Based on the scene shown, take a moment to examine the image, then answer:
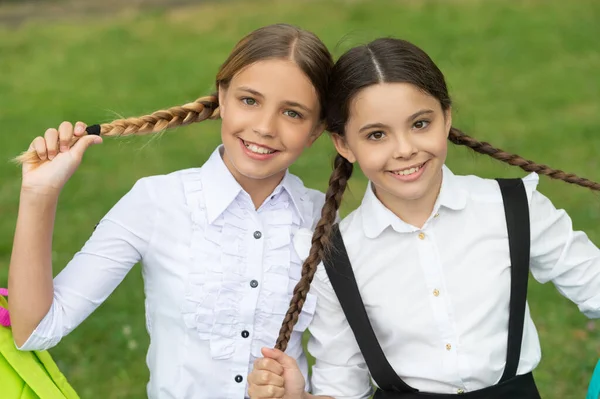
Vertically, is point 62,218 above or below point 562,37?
below

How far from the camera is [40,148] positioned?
92.0 inches

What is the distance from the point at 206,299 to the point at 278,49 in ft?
2.26

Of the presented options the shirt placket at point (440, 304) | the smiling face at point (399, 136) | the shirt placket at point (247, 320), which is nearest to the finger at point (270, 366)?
the shirt placket at point (247, 320)

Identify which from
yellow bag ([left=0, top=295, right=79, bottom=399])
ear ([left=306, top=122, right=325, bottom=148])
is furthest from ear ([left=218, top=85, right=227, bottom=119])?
yellow bag ([left=0, top=295, right=79, bottom=399])

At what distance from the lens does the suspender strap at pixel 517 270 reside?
2.49m

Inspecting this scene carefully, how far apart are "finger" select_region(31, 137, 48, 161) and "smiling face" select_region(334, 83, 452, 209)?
2.51 feet

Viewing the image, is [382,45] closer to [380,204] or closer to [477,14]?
[380,204]

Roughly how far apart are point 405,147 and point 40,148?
0.88 meters

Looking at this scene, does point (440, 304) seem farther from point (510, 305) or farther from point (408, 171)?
point (408, 171)

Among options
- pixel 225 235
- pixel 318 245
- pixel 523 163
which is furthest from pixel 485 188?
pixel 225 235

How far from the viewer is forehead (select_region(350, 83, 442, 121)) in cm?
242

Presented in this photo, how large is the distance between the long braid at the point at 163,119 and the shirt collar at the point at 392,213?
55 cm

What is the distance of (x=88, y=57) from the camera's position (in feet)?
31.5

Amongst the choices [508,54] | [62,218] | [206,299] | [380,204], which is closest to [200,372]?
[206,299]
